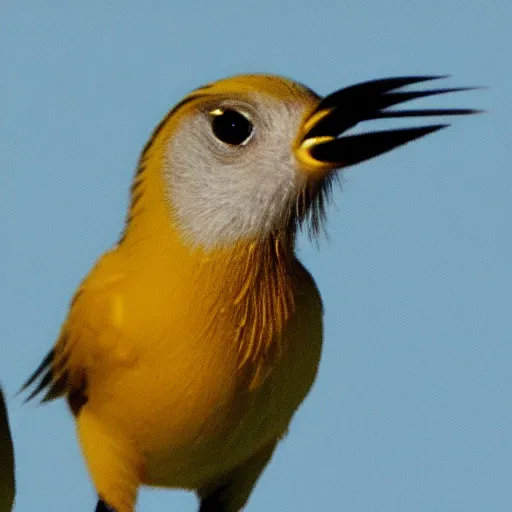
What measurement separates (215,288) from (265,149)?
0.25m

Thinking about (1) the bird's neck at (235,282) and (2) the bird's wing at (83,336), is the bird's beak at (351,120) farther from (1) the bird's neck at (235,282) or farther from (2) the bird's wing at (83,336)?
(2) the bird's wing at (83,336)

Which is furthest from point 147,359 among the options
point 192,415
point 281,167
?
point 281,167

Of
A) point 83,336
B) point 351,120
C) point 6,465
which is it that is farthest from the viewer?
point 6,465

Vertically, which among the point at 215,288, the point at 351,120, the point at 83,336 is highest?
the point at 351,120

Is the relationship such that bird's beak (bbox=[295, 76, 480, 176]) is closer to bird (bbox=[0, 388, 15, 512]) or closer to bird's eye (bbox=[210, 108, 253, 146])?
bird's eye (bbox=[210, 108, 253, 146])

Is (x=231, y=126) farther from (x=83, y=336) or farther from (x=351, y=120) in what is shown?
(x=83, y=336)

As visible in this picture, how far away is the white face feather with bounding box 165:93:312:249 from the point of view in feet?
6.86

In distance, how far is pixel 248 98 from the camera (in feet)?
6.95

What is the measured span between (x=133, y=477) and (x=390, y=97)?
0.82m

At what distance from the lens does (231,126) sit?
84.6 inches

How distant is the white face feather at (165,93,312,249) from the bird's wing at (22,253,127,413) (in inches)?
7.5

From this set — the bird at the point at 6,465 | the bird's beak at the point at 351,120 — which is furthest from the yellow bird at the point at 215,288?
the bird at the point at 6,465

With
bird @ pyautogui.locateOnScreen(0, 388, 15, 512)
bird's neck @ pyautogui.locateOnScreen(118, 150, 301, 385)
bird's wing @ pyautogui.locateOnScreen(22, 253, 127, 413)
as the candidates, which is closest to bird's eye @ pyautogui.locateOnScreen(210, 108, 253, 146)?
bird's neck @ pyautogui.locateOnScreen(118, 150, 301, 385)

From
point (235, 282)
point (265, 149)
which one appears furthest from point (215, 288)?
point (265, 149)
